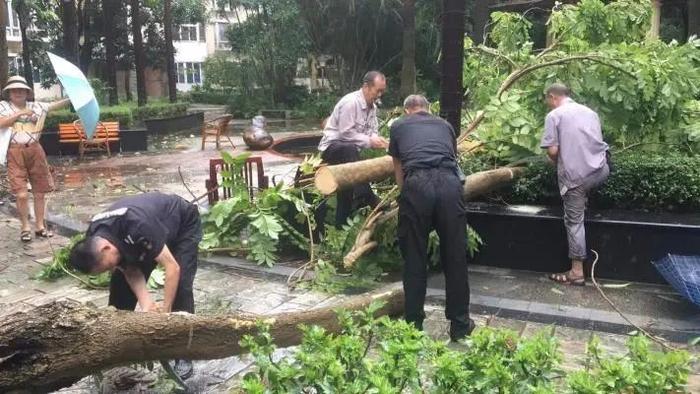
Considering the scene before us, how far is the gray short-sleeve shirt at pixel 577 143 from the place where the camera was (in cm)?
553

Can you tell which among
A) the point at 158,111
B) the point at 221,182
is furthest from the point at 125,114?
the point at 221,182

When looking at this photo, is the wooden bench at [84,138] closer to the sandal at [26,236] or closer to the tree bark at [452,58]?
the sandal at [26,236]

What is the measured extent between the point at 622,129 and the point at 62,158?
1322cm

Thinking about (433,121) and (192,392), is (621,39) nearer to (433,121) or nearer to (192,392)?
(433,121)

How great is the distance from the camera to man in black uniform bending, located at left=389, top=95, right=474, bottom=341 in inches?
173

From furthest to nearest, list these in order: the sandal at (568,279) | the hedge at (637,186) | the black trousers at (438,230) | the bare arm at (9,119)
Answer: the bare arm at (9,119)
the hedge at (637,186)
the sandal at (568,279)
the black trousers at (438,230)

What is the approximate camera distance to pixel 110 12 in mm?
27109

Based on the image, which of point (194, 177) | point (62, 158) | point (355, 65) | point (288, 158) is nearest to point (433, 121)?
point (194, 177)

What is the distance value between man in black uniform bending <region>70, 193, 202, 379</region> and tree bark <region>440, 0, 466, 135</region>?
114 inches

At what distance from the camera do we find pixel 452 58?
19.7 ft

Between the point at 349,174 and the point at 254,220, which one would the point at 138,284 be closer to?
the point at 349,174

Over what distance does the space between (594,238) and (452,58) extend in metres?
2.09

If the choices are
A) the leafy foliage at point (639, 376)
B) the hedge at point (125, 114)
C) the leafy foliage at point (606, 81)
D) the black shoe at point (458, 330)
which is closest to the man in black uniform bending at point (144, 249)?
the black shoe at point (458, 330)

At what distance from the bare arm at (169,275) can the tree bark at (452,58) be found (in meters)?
3.37
